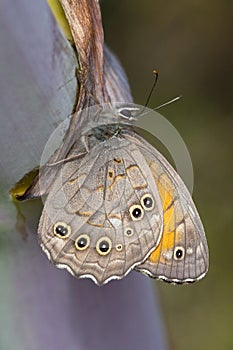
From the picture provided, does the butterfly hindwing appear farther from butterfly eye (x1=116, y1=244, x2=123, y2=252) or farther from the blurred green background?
the blurred green background

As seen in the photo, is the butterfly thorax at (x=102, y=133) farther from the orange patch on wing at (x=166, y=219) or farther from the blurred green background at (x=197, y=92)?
the blurred green background at (x=197, y=92)

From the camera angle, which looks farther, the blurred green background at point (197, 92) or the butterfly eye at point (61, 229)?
the blurred green background at point (197, 92)

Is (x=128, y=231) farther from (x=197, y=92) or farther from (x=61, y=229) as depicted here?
(x=197, y=92)

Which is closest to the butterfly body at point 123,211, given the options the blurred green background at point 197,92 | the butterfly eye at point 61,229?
the butterfly eye at point 61,229

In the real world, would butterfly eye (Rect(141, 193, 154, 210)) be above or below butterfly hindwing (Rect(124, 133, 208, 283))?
above

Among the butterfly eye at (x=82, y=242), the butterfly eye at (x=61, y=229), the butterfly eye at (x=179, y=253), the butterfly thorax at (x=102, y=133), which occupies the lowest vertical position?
the butterfly eye at (x=179, y=253)

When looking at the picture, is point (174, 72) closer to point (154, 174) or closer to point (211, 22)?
point (211, 22)

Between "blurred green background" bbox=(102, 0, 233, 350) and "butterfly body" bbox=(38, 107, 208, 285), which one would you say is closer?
"butterfly body" bbox=(38, 107, 208, 285)

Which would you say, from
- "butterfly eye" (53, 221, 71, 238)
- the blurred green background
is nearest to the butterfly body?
"butterfly eye" (53, 221, 71, 238)
